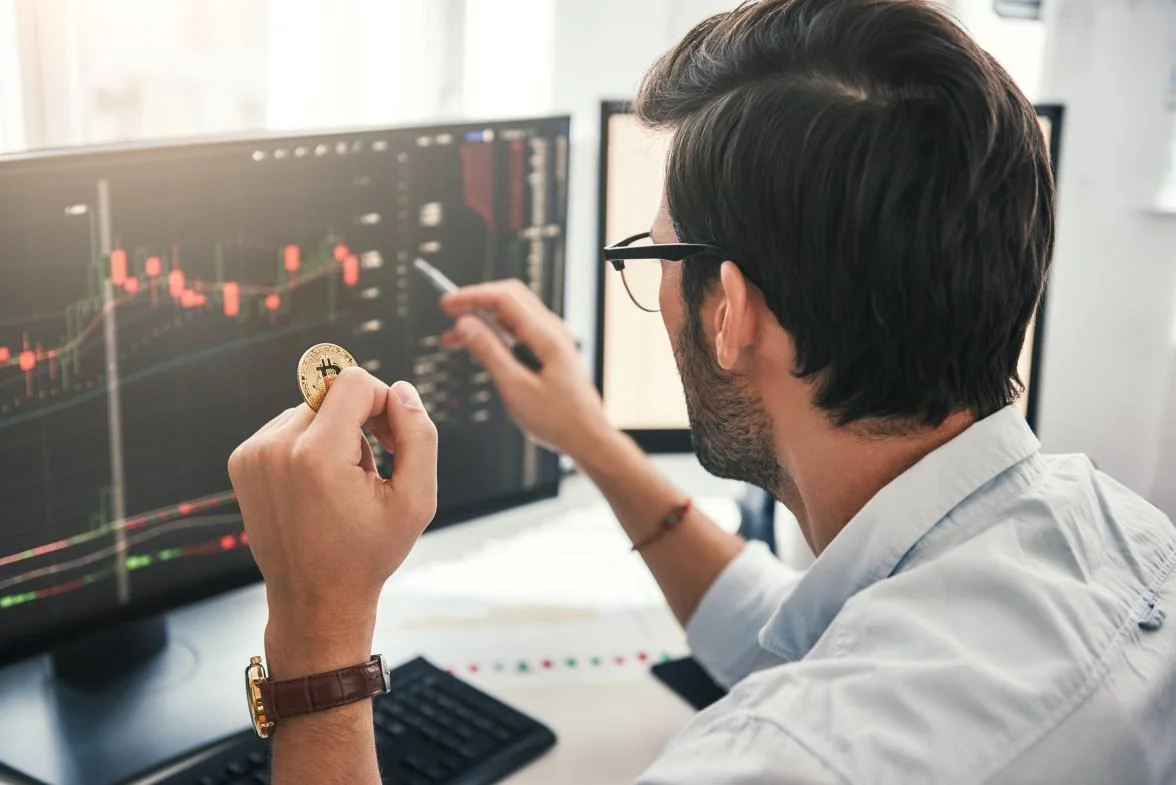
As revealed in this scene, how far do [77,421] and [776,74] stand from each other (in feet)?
1.95

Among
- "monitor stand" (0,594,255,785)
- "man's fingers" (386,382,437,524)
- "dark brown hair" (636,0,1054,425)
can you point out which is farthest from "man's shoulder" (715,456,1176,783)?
"monitor stand" (0,594,255,785)

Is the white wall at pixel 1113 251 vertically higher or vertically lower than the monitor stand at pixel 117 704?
higher

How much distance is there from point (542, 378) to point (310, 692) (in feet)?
1.82

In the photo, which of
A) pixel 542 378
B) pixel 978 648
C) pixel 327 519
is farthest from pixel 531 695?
pixel 978 648

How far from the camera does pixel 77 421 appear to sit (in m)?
1.01

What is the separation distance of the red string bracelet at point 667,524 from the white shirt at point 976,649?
36cm

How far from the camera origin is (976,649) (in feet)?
2.31

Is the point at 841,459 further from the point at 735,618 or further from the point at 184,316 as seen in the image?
the point at 184,316

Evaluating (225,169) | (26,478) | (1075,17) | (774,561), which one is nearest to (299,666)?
(26,478)

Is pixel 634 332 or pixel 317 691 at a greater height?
pixel 634 332

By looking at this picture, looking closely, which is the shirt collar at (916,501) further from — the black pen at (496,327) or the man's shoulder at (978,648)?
the black pen at (496,327)

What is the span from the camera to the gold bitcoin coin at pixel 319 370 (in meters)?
0.86

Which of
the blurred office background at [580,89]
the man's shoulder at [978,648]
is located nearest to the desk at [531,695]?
the man's shoulder at [978,648]

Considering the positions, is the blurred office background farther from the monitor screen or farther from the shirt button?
the shirt button
